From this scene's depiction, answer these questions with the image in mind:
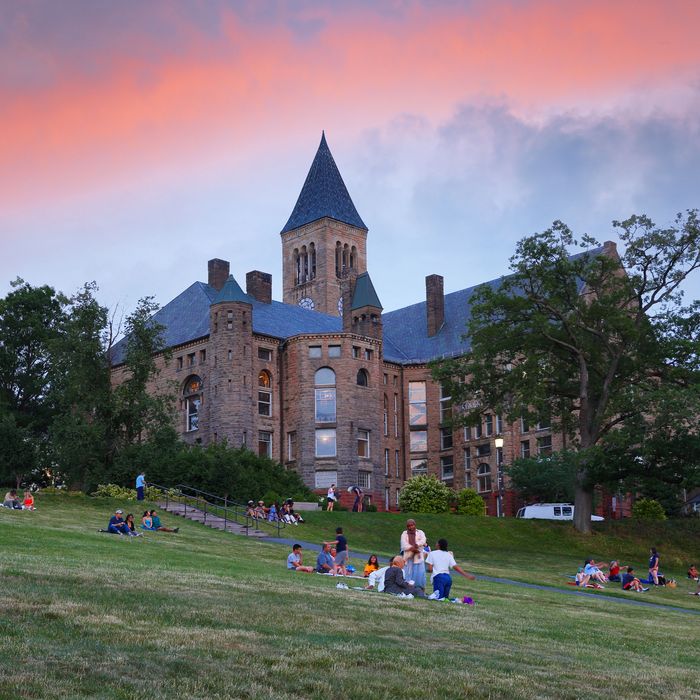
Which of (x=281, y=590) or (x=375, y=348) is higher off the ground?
(x=375, y=348)

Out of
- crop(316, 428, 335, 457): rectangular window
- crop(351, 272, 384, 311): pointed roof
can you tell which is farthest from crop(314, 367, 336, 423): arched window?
crop(351, 272, 384, 311): pointed roof

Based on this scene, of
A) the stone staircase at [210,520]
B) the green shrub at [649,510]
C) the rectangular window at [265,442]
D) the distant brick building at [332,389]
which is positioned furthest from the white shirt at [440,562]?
the rectangular window at [265,442]

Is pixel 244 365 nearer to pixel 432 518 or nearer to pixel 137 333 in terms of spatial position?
pixel 137 333

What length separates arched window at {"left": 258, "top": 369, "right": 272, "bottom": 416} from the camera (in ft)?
247

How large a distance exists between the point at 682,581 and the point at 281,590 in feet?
91.0

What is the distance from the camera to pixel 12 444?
225ft

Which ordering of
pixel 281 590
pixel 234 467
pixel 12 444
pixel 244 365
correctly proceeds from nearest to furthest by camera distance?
1. pixel 281 590
2. pixel 234 467
3. pixel 12 444
4. pixel 244 365

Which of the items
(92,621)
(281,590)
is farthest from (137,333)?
(92,621)

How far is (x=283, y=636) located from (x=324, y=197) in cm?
10805

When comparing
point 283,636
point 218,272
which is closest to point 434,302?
point 218,272

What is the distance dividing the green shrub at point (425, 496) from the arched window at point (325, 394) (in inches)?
348

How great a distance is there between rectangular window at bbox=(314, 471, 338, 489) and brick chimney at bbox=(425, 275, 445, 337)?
1981 cm

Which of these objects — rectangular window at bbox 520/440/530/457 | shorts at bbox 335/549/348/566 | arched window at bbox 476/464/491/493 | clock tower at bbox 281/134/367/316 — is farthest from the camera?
clock tower at bbox 281/134/367/316

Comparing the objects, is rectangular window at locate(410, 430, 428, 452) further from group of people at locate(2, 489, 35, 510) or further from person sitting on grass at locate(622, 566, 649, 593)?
person sitting on grass at locate(622, 566, 649, 593)
